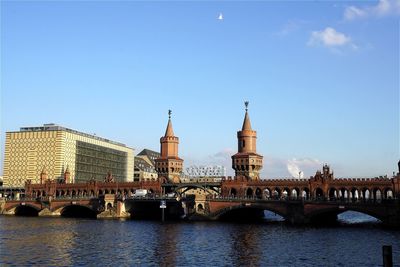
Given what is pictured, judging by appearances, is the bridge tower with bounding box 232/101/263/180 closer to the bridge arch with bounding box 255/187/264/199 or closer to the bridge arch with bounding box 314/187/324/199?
the bridge arch with bounding box 255/187/264/199

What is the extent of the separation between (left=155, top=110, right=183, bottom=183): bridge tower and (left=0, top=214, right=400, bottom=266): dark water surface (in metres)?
62.0

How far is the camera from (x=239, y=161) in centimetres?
15250

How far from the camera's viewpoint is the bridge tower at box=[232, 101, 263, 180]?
15088 cm

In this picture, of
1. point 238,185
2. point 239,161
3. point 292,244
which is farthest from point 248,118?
point 292,244

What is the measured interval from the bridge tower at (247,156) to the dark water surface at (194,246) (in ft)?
156

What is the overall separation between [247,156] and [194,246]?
76.3 meters

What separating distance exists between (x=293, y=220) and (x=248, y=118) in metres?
46.1

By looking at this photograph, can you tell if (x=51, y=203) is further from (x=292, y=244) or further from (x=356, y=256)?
(x=356, y=256)

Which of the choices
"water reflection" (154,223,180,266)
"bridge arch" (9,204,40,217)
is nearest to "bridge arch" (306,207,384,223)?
"water reflection" (154,223,180,266)

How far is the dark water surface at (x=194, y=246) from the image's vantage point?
204 ft

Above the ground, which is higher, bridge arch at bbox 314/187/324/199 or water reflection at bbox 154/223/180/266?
bridge arch at bbox 314/187/324/199

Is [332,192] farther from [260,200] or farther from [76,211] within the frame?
[76,211]

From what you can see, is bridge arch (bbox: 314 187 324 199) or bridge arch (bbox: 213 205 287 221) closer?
Answer: bridge arch (bbox: 213 205 287 221)

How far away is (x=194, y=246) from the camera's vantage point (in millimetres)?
76438
